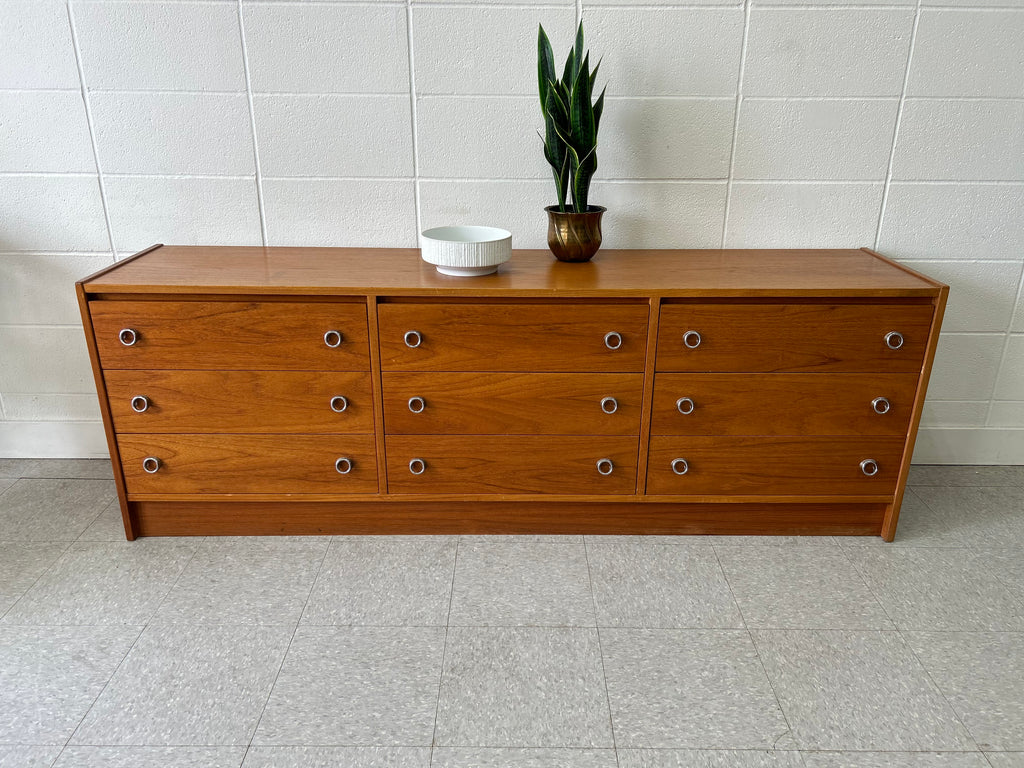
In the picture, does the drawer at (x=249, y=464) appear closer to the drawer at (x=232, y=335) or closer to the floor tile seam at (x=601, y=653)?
the drawer at (x=232, y=335)

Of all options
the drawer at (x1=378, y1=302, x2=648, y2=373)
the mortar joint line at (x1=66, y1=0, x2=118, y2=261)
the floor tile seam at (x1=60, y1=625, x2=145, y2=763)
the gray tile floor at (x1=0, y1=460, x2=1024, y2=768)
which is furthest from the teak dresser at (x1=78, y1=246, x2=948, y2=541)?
the floor tile seam at (x1=60, y1=625, x2=145, y2=763)

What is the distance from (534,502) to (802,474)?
0.75m

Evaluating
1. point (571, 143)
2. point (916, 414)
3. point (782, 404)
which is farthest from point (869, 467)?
point (571, 143)

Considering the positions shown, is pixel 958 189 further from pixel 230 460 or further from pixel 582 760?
pixel 230 460

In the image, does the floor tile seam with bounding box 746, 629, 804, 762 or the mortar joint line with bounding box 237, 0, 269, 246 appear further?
the mortar joint line with bounding box 237, 0, 269, 246

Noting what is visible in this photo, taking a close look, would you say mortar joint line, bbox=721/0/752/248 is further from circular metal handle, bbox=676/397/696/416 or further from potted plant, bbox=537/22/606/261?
circular metal handle, bbox=676/397/696/416

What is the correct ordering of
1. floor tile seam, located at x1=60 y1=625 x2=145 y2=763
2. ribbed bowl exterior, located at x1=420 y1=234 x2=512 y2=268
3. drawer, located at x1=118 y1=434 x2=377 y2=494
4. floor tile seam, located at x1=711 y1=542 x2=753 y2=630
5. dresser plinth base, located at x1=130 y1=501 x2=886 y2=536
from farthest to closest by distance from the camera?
dresser plinth base, located at x1=130 y1=501 x2=886 y2=536 < drawer, located at x1=118 y1=434 x2=377 y2=494 < ribbed bowl exterior, located at x1=420 y1=234 x2=512 y2=268 < floor tile seam, located at x1=711 y1=542 x2=753 y2=630 < floor tile seam, located at x1=60 y1=625 x2=145 y2=763

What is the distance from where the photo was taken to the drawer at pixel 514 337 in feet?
5.93

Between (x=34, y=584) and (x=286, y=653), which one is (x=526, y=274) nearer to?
(x=286, y=653)

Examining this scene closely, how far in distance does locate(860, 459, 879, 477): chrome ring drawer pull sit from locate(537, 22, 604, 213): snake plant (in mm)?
1073

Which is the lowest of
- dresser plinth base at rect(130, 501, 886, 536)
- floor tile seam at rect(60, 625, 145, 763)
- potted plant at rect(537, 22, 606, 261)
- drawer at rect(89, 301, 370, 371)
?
floor tile seam at rect(60, 625, 145, 763)

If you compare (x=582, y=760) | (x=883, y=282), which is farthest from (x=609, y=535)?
(x=883, y=282)

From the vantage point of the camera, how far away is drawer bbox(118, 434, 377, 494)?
1942 mm

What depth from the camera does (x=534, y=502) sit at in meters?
Answer: 2.06
